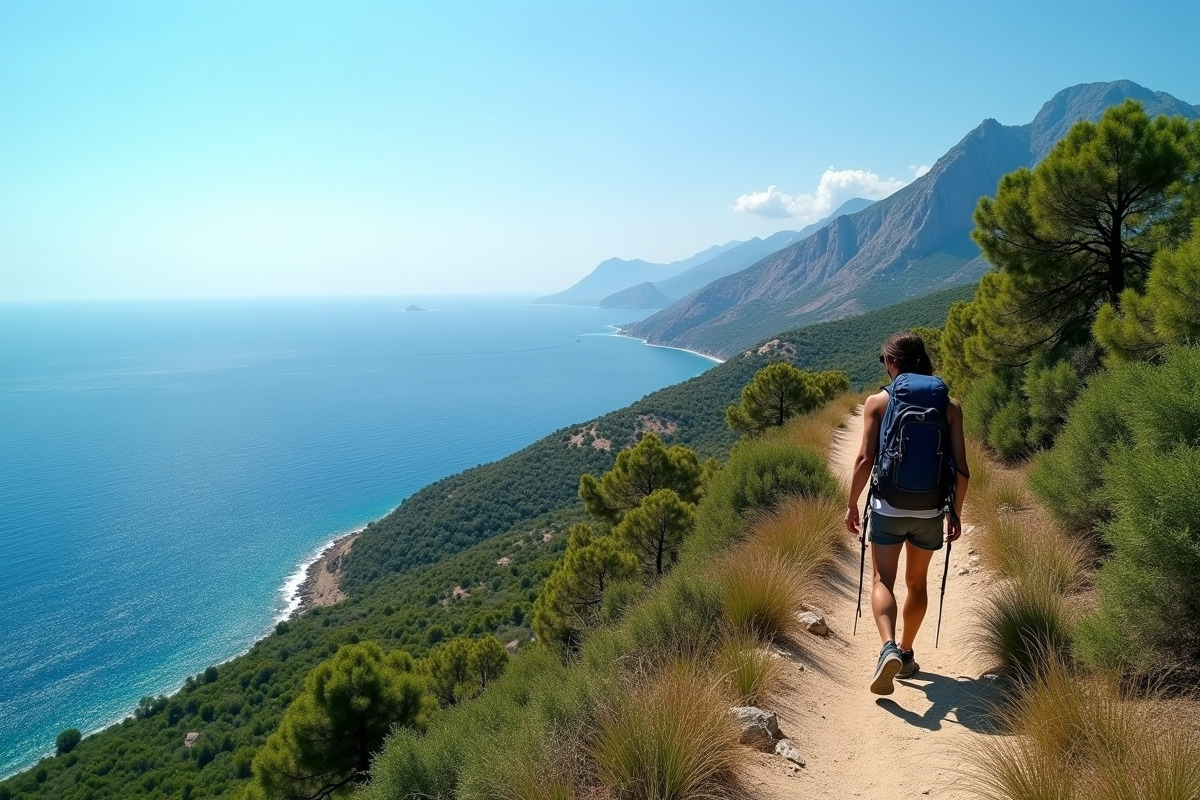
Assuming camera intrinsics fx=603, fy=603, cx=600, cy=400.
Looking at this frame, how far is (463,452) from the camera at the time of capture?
88312 millimetres

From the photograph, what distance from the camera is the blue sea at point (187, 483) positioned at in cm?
4028

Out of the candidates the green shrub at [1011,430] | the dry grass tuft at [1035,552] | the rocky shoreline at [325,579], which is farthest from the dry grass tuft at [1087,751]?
the rocky shoreline at [325,579]

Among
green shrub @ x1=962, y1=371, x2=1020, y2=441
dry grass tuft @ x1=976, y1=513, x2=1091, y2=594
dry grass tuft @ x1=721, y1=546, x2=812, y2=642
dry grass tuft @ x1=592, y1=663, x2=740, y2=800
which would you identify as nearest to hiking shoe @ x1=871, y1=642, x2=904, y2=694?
dry grass tuft @ x1=721, y1=546, x2=812, y2=642

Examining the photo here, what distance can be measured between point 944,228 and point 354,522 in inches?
7890

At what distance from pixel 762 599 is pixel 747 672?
3.05ft

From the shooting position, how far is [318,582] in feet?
163

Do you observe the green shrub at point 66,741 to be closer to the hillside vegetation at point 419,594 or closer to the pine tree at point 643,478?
the hillside vegetation at point 419,594

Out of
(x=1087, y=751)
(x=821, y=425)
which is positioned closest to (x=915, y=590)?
(x=1087, y=751)

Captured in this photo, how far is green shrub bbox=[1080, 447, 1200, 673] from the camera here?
2.60m

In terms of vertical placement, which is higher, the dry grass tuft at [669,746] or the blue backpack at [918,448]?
the blue backpack at [918,448]

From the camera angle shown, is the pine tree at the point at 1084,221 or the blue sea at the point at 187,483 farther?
the blue sea at the point at 187,483

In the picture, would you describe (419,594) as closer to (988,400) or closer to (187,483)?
(988,400)

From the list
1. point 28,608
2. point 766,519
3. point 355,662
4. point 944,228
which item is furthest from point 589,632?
point 944,228

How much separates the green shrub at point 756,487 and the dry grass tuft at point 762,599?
7.71 ft
